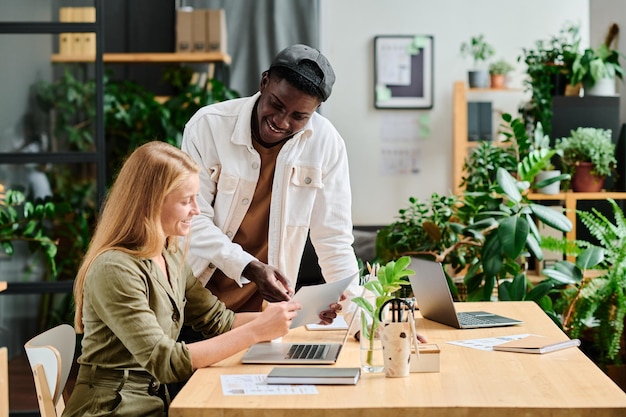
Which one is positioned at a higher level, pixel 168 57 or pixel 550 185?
pixel 168 57

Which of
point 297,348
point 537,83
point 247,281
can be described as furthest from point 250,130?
point 537,83

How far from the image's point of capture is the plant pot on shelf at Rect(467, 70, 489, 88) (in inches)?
291

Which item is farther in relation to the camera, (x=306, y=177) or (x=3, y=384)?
(x=3, y=384)

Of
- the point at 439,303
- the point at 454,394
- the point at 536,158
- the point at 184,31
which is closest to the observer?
the point at 454,394

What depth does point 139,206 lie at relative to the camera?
6.63 ft

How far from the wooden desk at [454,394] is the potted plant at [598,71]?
9.86 feet

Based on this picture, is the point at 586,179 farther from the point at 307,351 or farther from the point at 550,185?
the point at 307,351

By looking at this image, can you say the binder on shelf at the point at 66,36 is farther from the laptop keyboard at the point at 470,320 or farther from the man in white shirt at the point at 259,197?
the laptop keyboard at the point at 470,320

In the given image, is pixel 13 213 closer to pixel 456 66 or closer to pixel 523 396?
pixel 523 396

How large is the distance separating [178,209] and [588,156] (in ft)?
10.1

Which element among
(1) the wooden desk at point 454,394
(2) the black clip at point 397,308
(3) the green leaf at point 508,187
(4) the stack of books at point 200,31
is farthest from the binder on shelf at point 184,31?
(2) the black clip at point 397,308

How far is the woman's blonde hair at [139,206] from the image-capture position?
201 centimetres

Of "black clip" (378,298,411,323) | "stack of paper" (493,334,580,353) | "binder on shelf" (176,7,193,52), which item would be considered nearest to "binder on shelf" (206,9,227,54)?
"binder on shelf" (176,7,193,52)

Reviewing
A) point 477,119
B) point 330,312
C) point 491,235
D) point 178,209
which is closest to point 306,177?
point 330,312
